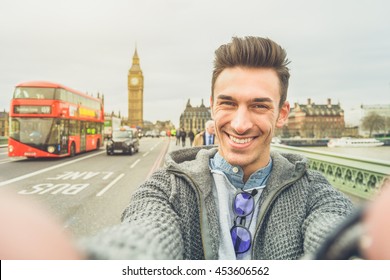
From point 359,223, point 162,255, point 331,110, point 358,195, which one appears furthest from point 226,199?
A: point 331,110

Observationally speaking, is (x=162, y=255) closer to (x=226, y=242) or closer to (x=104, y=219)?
(x=226, y=242)

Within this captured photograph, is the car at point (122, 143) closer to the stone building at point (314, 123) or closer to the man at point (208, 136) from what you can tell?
the man at point (208, 136)

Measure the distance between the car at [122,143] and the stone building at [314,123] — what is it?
A: 47.1 metres

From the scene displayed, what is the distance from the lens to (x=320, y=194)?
3.96ft

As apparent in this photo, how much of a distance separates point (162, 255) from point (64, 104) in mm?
7558

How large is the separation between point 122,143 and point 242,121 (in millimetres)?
14891

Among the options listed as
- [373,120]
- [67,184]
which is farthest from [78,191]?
[373,120]

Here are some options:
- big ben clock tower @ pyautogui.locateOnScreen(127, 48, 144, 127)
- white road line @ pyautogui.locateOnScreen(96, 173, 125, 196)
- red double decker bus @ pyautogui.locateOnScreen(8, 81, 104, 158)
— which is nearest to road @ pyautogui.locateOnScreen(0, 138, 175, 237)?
white road line @ pyautogui.locateOnScreen(96, 173, 125, 196)

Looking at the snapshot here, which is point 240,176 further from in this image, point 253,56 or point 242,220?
point 253,56

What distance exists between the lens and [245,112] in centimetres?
121

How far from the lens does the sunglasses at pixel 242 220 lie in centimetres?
116

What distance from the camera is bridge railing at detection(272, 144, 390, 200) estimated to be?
443cm

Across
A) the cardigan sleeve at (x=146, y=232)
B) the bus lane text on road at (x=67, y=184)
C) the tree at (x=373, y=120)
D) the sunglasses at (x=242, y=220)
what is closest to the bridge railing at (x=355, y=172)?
the tree at (x=373, y=120)
